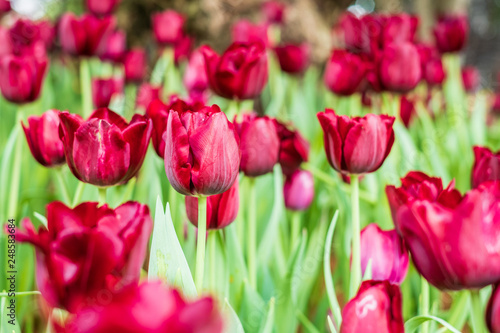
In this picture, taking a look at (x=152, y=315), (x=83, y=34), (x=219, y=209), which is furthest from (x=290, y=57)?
(x=152, y=315)

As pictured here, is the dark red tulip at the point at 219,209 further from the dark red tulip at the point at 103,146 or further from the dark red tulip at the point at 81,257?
the dark red tulip at the point at 81,257

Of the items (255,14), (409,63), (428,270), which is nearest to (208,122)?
(428,270)

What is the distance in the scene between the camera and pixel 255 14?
7.91 ft

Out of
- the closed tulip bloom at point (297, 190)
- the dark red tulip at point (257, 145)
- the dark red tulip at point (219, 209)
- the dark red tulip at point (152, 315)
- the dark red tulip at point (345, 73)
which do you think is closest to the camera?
the dark red tulip at point (152, 315)

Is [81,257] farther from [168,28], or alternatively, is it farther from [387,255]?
[168,28]

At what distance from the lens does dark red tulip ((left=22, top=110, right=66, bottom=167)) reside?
2.38 ft

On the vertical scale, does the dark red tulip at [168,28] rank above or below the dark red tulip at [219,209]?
above

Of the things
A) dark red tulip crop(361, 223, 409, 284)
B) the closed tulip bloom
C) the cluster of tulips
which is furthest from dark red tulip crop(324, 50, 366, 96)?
dark red tulip crop(361, 223, 409, 284)

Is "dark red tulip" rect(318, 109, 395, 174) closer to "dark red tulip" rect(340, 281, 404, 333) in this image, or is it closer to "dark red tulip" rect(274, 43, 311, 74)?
"dark red tulip" rect(340, 281, 404, 333)

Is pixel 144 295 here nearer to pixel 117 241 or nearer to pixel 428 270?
pixel 117 241

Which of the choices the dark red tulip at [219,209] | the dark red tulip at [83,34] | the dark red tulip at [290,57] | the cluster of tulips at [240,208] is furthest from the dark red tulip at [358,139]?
the dark red tulip at [290,57]

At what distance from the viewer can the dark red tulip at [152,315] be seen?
0.72 feet

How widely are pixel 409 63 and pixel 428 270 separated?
708 millimetres

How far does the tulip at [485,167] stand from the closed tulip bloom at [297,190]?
298mm
